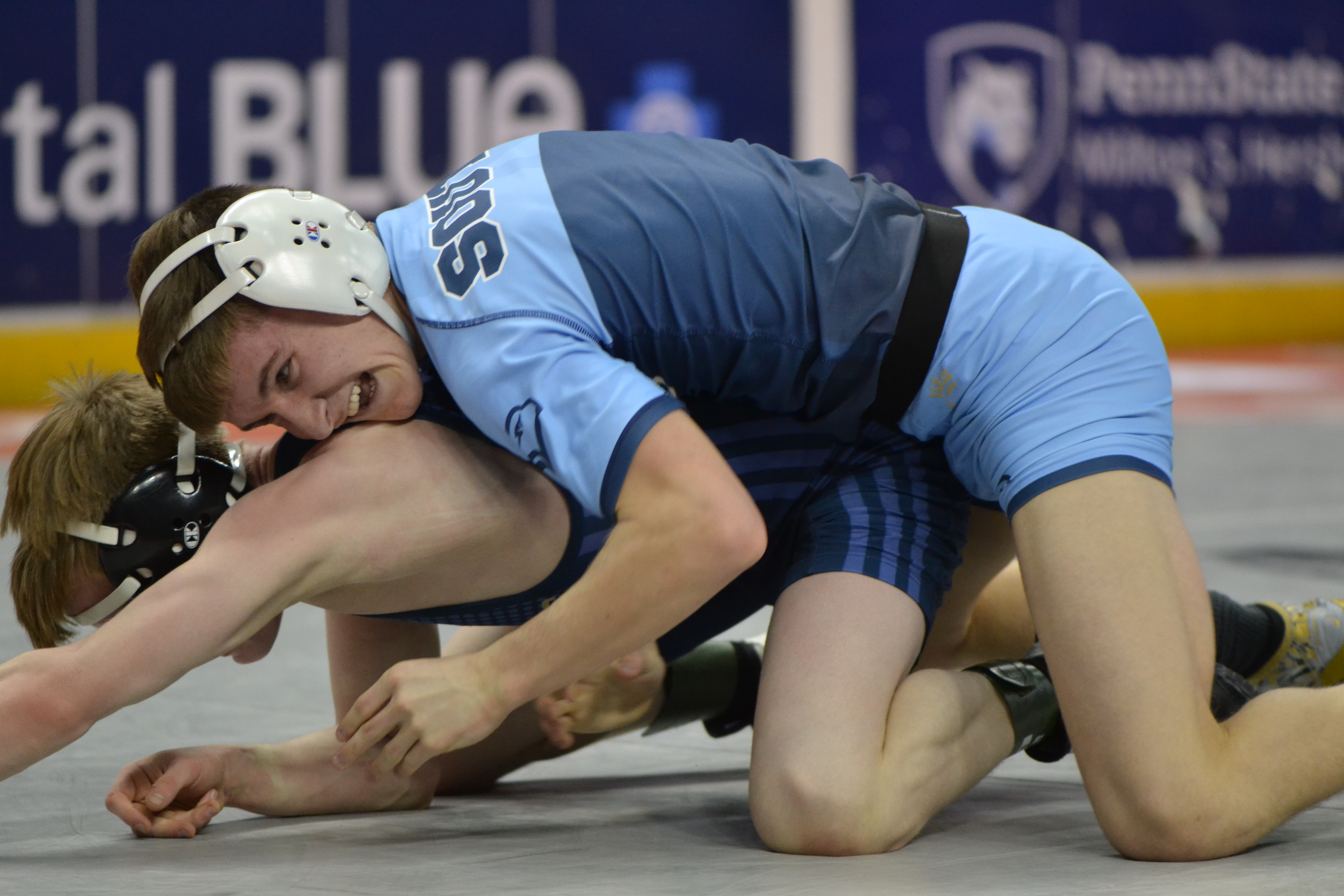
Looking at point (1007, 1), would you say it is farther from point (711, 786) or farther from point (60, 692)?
point (60, 692)

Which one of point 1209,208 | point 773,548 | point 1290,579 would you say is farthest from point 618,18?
point 773,548

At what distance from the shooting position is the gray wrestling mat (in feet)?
6.69

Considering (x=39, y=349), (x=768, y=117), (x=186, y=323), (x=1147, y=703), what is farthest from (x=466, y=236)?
(x=768, y=117)

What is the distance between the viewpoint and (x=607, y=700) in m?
2.61

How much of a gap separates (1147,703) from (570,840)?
0.80 metres

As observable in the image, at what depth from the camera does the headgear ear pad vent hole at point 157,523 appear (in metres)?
2.25

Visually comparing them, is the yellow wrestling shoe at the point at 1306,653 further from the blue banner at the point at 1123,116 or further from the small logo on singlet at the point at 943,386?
the blue banner at the point at 1123,116

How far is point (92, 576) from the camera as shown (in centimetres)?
228

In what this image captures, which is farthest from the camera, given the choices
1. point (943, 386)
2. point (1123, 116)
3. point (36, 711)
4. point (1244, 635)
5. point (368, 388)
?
point (1123, 116)

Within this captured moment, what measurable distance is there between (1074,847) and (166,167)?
814cm

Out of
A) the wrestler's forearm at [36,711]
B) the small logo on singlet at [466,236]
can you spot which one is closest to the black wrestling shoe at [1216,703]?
the small logo on singlet at [466,236]

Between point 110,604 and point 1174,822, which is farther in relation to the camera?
point 110,604

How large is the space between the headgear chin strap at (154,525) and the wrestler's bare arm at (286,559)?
16cm

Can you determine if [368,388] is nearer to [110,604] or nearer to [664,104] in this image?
[110,604]
